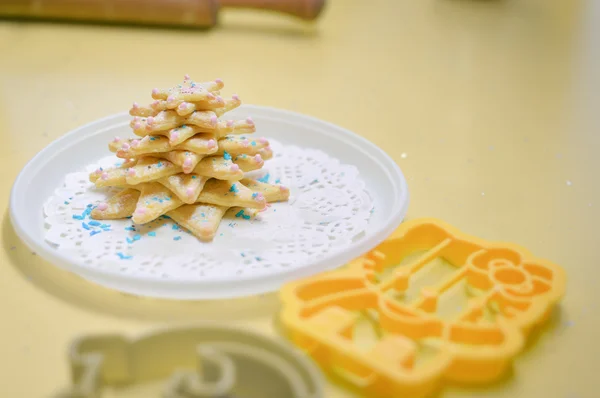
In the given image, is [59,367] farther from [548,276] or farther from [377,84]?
[377,84]

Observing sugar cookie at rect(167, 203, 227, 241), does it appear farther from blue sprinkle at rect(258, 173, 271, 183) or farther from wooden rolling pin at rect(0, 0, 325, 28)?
wooden rolling pin at rect(0, 0, 325, 28)

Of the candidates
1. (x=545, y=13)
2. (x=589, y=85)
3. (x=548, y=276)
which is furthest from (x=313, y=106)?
(x=545, y=13)

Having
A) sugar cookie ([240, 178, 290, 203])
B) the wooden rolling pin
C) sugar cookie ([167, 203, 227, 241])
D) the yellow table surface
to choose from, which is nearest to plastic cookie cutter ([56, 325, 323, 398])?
the yellow table surface

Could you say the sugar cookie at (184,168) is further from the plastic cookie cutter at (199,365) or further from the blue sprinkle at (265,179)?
the plastic cookie cutter at (199,365)

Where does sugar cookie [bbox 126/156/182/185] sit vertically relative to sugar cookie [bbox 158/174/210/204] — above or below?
above

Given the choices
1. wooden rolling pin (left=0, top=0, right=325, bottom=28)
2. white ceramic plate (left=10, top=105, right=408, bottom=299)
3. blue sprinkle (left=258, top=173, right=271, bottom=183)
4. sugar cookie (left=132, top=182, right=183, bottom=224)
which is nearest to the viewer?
white ceramic plate (left=10, top=105, right=408, bottom=299)

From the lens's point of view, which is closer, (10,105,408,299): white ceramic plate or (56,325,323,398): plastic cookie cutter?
(56,325,323,398): plastic cookie cutter

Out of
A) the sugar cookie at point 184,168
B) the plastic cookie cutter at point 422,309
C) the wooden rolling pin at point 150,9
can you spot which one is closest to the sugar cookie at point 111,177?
the sugar cookie at point 184,168
